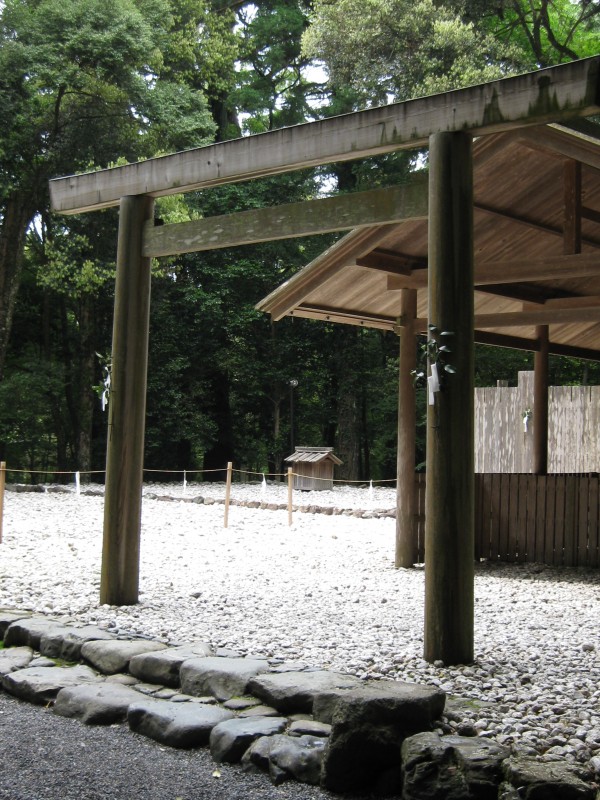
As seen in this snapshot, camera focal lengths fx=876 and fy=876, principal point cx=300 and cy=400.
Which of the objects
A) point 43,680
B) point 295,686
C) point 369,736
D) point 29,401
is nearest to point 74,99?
point 29,401

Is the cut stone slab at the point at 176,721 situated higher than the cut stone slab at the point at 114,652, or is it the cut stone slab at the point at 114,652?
the cut stone slab at the point at 114,652

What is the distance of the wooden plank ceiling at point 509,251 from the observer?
7.93 metres

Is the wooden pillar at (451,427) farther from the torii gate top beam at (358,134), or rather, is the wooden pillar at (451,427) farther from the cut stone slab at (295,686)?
the cut stone slab at (295,686)

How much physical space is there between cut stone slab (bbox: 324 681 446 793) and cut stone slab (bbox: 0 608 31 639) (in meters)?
3.09

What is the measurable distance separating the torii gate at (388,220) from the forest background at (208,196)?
417 inches

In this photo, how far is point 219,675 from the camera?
15.3ft

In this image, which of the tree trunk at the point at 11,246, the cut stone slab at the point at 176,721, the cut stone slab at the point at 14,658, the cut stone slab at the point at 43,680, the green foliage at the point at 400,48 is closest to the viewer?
the cut stone slab at the point at 176,721

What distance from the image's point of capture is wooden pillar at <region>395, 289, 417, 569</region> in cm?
941

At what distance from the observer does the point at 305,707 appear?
4.25 m

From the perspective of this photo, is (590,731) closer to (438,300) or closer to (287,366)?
(438,300)

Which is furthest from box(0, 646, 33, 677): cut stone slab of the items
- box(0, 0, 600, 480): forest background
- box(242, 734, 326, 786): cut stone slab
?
box(0, 0, 600, 480): forest background

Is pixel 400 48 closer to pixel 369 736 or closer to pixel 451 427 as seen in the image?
pixel 451 427

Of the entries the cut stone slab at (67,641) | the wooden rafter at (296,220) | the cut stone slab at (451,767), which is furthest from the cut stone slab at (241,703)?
the wooden rafter at (296,220)

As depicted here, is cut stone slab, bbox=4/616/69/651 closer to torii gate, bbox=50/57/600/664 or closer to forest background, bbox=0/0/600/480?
torii gate, bbox=50/57/600/664
